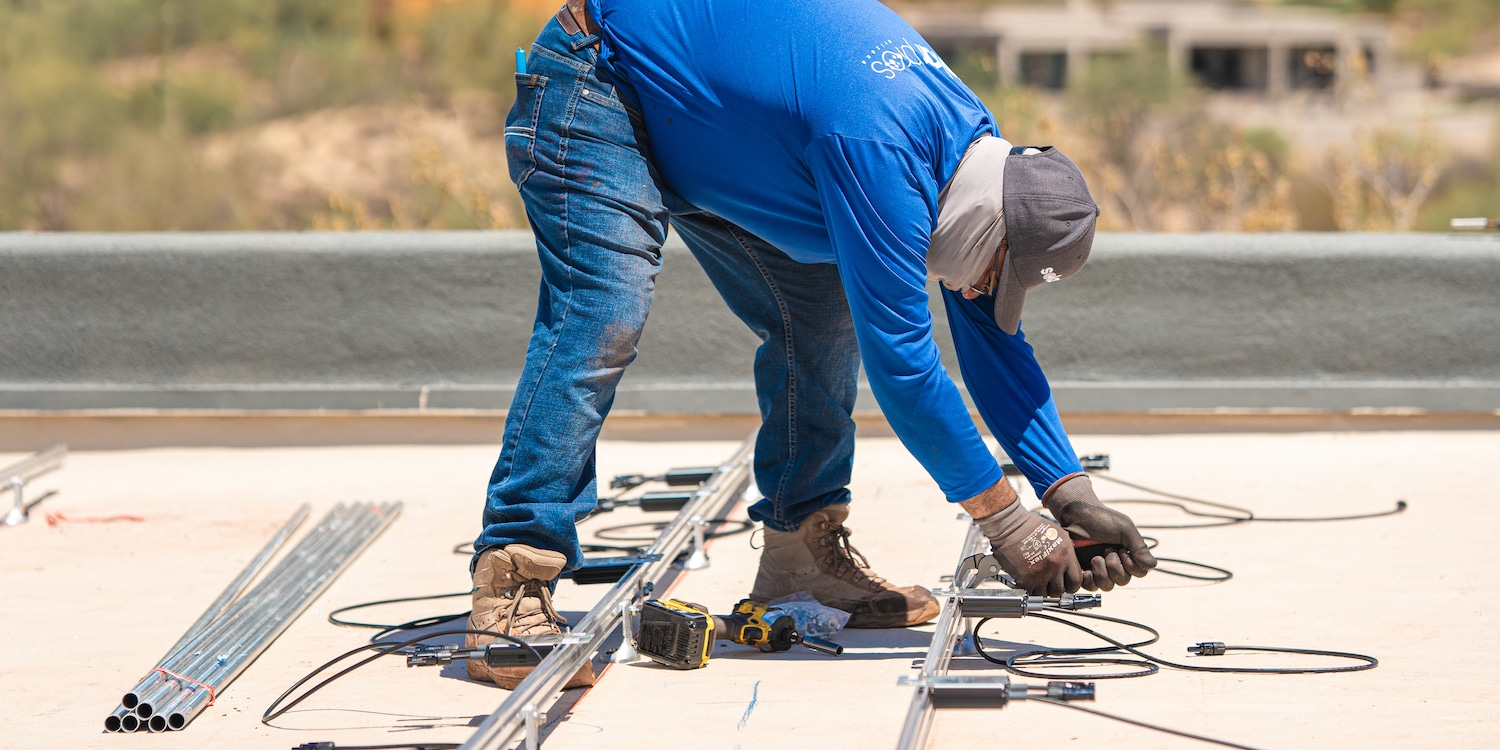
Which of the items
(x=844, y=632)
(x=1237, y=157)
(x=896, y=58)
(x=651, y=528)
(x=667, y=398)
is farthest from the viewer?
(x=1237, y=157)

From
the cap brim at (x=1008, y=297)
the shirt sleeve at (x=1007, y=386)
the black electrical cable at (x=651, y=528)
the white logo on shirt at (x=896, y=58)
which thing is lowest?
the black electrical cable at (x=651, y=528)

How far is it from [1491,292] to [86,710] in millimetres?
5158

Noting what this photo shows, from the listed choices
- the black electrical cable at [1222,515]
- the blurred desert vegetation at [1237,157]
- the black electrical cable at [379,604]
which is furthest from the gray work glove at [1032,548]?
the blurred desert vegetation at [1237,157]

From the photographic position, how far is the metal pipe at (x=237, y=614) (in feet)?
Answer: 10.2

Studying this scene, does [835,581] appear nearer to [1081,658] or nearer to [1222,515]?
[1081,658]

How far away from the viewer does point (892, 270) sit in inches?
112

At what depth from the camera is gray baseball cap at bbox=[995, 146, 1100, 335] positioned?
2963 mm

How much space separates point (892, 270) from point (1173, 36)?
50076mm

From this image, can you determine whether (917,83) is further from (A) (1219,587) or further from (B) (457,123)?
(B) (457,123)

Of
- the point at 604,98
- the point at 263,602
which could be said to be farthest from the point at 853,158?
the point at 263,602

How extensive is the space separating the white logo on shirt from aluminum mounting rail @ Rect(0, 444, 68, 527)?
12.0 ft

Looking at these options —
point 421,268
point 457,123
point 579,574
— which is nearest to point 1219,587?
point 579,574

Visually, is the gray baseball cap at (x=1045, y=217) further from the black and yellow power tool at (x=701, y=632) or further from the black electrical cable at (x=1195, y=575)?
the black electrical cable at (x=1195, y=575)

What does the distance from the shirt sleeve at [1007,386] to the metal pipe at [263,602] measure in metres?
1.82
